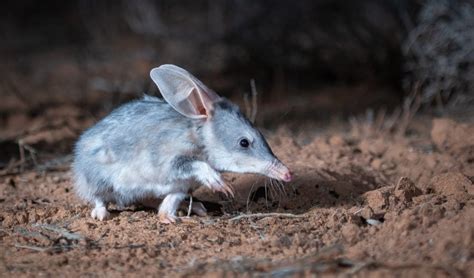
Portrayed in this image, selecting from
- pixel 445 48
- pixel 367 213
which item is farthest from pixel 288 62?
pixel 367 213

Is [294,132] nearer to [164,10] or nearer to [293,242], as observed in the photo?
[293,242]

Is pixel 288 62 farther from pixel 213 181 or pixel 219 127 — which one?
pixel 213 181

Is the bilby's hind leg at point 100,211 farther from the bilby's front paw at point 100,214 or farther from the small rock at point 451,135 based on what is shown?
the small rock at point 451,135

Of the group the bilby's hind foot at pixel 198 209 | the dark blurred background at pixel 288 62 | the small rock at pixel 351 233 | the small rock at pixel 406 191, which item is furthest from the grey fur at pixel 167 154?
the dark blurred background at pixel 288 62

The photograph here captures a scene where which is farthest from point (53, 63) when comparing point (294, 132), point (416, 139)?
point (416, 139)

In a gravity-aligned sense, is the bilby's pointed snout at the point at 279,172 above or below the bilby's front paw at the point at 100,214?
above
